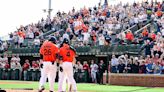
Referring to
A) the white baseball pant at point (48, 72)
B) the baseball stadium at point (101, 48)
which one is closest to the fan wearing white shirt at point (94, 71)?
the baseball stadium at point (101, 48)

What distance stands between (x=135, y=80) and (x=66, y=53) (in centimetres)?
904

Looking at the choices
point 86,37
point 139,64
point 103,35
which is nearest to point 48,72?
point 139,64

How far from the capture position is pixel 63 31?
35.9 m

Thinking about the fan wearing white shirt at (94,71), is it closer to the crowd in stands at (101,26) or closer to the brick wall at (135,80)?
the brick wall at (135,80)

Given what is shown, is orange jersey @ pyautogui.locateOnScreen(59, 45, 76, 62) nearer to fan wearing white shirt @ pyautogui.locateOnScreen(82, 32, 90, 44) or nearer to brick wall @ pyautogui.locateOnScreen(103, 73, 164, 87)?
brick wall @ pyautogui.locateOnScreen(103, 73, 164, 87)

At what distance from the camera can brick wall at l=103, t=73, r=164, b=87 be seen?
23469 mm

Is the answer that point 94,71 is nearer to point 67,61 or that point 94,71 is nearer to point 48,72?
point 48,72

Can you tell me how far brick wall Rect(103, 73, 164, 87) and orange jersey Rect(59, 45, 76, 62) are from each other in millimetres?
8611

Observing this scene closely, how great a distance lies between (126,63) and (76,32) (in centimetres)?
841

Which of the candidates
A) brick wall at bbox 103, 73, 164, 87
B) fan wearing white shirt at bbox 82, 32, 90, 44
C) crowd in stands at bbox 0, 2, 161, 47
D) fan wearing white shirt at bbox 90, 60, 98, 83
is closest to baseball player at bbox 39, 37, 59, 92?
brick wall at bbox 103, 73, 164, 87

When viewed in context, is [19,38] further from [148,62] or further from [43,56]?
[43,56]

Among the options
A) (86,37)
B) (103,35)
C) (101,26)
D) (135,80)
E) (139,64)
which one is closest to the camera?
(135,80)

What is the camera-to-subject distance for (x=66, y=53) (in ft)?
52.6

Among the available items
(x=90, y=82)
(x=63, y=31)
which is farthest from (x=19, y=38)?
(x=90, y=82)
